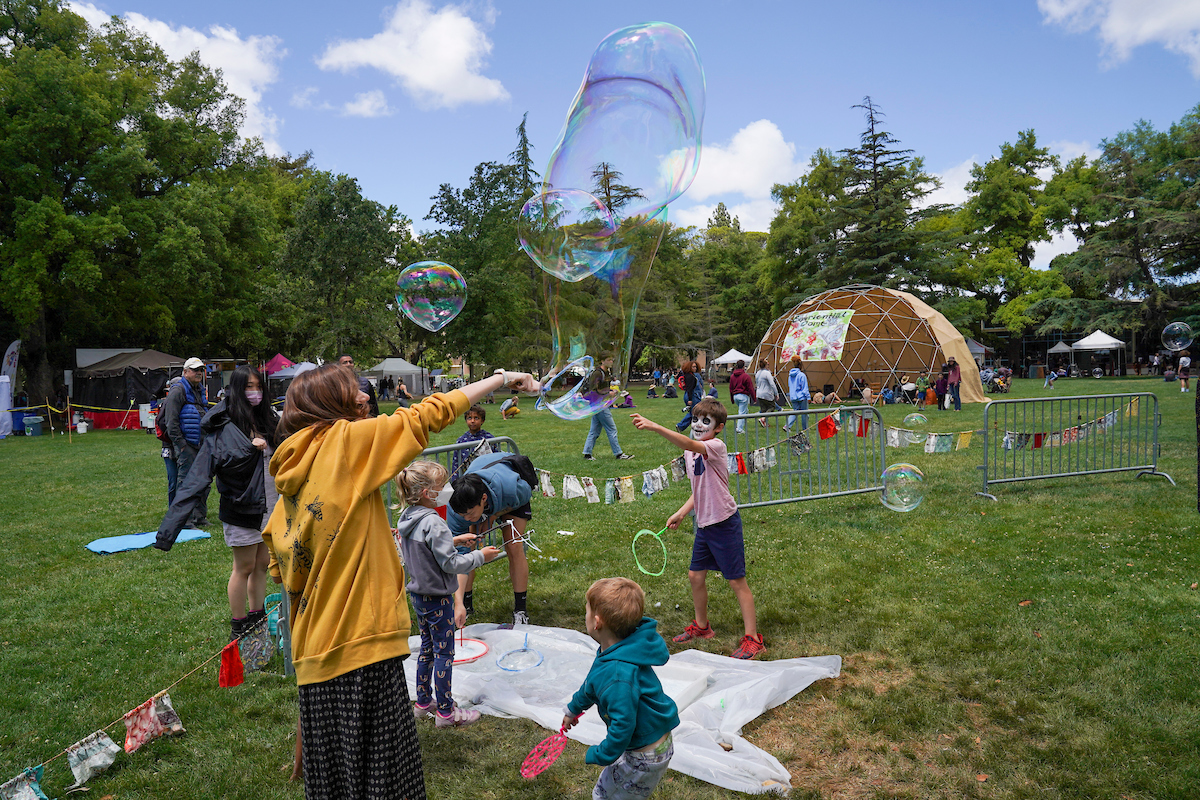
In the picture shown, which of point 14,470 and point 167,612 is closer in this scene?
point 167,612

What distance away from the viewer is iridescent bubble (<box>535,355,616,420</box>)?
4.09 metres

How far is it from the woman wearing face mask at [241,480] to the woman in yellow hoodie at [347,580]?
2.74 meters

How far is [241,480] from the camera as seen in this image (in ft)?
16.5

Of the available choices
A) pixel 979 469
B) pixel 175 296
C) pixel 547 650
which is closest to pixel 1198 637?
pixel 547 650

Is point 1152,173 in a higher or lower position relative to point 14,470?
higher

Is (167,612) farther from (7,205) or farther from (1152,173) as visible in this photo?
(1152,173)

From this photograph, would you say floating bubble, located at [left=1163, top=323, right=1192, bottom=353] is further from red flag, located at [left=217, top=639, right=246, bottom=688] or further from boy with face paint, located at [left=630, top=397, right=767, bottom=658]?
red flag, located at [left=217, top=639, right=246, bottom=688]

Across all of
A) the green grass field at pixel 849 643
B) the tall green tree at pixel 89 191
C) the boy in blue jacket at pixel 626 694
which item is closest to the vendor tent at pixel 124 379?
the tall green tree at pixel 89 191

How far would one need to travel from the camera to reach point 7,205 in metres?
26.5

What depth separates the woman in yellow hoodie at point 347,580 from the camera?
2348mm

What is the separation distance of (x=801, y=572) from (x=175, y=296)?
32067mm

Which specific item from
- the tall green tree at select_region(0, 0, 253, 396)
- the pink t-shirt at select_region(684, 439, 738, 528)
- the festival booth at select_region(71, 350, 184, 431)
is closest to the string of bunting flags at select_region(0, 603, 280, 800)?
the pink t-shirt at select_region(684, 439, 738, 528)

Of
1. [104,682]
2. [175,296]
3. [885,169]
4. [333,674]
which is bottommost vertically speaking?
[104,682]

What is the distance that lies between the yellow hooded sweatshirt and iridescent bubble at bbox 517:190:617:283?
7.95 ft
